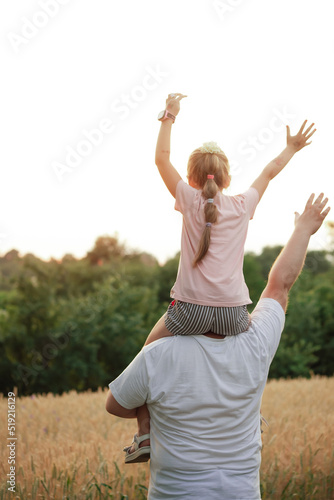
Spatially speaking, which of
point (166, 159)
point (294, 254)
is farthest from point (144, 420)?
point (166, 159)

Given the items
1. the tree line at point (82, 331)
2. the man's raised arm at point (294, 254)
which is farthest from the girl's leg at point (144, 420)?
the tree line at point (82, 331)

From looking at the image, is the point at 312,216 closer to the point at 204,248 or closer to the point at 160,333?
the point at 204,248

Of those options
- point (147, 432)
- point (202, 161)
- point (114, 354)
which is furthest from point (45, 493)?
point (114, 354)

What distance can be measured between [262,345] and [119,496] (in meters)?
1.67

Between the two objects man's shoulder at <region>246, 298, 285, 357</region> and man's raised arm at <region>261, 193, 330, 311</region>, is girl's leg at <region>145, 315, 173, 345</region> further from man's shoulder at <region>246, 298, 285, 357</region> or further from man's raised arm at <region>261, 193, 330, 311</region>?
man's raised arm at <region>261, 193, 330, 311</region>

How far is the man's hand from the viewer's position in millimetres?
2873

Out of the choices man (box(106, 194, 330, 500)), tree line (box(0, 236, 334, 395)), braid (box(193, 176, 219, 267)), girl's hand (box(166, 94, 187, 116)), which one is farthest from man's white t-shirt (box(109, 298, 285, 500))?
tree line (box(0, 236, 334, 395))

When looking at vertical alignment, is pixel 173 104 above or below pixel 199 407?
above

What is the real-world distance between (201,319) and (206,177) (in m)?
0.68

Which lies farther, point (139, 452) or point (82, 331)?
point (82, 331)

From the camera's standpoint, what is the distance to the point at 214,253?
96.8 inches

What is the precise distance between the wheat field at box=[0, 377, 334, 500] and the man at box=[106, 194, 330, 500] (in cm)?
117

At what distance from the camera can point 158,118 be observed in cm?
263

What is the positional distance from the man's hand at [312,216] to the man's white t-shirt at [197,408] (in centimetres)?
75
